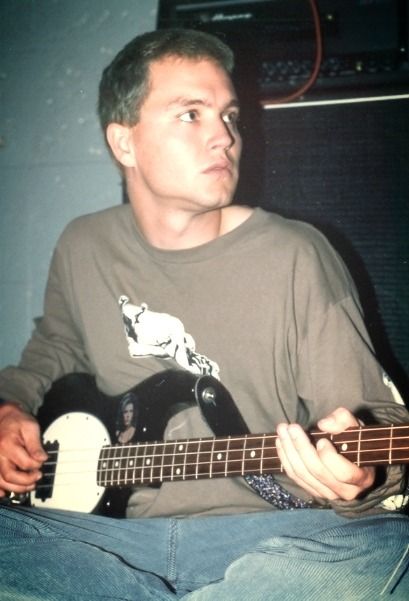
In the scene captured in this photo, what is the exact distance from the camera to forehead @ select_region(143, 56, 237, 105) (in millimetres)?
1246

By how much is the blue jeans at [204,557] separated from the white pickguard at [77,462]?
0.29 feet

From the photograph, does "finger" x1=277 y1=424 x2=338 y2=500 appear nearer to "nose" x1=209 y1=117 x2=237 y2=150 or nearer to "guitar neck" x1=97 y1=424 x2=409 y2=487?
"guitar neck" x1=97 y1=424 x2=409 y2=487

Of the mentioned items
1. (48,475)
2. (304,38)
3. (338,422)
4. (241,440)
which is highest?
(304,38)

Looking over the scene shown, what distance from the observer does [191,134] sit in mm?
1243

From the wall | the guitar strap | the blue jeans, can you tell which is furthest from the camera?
the wall

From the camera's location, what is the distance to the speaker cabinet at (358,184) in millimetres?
1372

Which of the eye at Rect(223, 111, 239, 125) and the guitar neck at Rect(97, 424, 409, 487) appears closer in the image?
the guitar neck at Rect(97, 424, 409, 487)

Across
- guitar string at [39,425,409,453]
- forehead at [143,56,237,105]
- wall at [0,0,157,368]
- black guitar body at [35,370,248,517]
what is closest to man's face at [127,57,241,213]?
forehead at [143,56,237,105]

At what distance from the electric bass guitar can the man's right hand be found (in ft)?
0.22

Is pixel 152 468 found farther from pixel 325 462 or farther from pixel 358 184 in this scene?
pixel 358 184

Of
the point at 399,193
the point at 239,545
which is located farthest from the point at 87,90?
the point at 239,545

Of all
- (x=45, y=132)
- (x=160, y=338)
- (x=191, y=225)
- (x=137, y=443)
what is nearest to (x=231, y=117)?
(x=191, y=225)

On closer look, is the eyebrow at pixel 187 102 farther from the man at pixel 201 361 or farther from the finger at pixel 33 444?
the finger at pixel 33 444

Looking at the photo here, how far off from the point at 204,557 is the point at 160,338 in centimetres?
45
